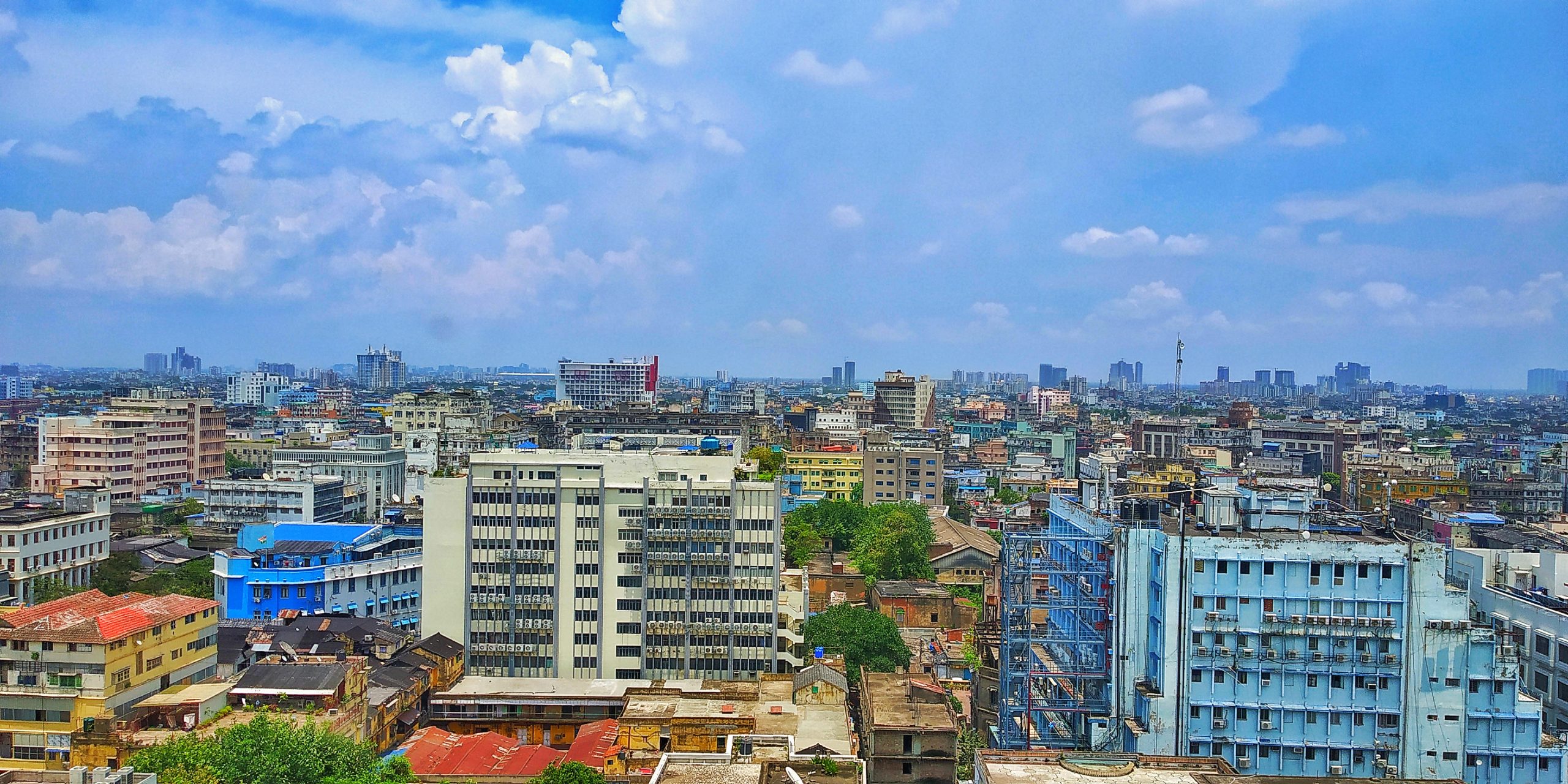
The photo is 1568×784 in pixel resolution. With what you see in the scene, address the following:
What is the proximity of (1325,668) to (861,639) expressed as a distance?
16807 millimetres

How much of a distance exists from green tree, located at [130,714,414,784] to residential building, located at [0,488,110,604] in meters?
26.9

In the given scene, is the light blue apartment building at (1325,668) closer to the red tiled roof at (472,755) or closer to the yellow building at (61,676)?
the red tiled roof at (472,755)

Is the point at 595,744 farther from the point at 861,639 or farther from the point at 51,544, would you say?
the point at 51,544

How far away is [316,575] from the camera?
4772 centimetres

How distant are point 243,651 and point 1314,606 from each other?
31.5 m

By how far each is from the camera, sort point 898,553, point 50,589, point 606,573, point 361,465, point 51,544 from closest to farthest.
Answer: point 606,573 < point 50,589 < point 51,544 < point 898,553 < point 361,465

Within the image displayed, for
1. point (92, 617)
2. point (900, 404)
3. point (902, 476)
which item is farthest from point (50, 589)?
point (900, 404)

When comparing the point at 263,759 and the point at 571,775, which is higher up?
the point at 263,759

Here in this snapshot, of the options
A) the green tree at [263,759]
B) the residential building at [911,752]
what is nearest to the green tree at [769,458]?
the residential building at [911,752]

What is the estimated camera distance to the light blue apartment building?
26219mm

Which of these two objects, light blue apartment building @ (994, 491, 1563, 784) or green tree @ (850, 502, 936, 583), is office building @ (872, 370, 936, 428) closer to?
green tree @ (850, 502, 936, 583)

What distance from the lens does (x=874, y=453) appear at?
8600 centimetres

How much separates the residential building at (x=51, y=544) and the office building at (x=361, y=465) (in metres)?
23.1

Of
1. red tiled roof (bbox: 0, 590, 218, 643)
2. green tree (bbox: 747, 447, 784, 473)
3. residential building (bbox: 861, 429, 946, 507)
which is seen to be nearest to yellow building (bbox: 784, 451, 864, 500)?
green tree (bbox: 747, 447, 784, 473)
